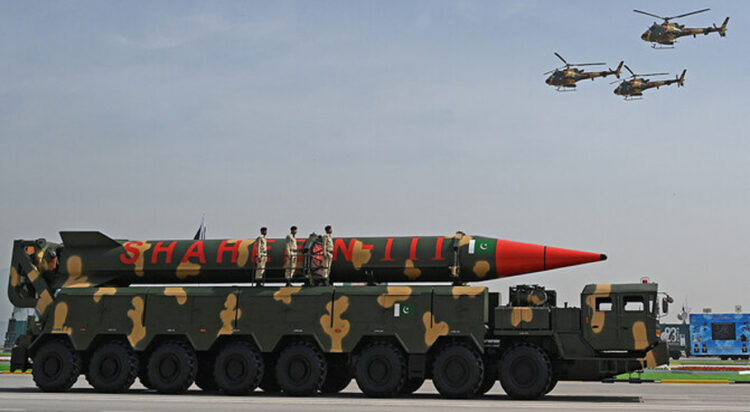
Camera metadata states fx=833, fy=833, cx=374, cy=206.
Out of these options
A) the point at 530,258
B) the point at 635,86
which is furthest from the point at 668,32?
the point at 530,258

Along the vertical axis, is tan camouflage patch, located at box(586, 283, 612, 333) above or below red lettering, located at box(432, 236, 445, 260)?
below

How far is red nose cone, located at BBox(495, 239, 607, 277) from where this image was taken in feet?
62.3

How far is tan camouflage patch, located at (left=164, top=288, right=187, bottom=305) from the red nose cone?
7.57 m

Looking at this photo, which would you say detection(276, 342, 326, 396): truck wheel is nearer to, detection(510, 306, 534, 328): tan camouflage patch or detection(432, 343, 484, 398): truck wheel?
detection(432, 343, 484, 398): truck wheel

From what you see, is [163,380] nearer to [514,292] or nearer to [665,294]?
[514,292]

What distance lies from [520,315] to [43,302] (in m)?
11.9

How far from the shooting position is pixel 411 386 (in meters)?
19.7

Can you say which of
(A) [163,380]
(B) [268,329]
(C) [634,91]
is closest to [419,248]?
(B) [268,329]

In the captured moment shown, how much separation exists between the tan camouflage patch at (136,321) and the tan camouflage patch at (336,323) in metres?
4.57

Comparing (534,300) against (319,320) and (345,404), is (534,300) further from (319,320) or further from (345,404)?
(345,404)

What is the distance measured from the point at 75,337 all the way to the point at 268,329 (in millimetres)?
4972

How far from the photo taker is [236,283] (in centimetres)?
2103

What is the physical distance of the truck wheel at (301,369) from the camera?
18.9 metres

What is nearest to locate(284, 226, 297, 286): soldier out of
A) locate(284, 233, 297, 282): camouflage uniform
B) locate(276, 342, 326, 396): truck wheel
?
locate(284, 233, 297, 282): camouflage uniform
